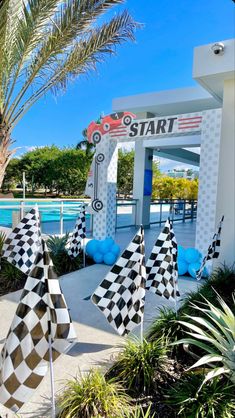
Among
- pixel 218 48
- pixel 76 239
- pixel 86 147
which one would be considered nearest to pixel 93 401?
pixel 76 239

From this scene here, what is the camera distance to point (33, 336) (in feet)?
6.07

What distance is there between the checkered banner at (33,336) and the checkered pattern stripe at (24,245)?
7.51 ft

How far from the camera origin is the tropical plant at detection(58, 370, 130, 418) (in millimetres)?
1929

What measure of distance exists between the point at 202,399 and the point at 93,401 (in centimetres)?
72

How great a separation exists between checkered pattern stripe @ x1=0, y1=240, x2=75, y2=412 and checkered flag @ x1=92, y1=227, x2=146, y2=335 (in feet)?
2.54

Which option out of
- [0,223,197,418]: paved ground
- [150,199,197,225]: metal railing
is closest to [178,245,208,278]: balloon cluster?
[0,223,197,418]: paved ground

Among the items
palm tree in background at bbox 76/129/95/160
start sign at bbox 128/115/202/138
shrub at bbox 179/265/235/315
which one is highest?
palm tree in background at bbox 76/129/95/160

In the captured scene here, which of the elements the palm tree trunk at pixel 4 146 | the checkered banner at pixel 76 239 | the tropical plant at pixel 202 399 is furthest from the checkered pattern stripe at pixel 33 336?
the checkered banner at pixel 76 239

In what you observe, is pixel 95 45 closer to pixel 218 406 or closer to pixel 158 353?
pixel 158 353

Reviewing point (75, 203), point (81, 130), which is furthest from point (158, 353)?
point (81, 130)

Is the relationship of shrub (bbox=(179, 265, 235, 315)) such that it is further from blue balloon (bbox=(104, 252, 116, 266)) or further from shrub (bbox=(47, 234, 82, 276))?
shrub (bbox=(47, 234, 82, 276))

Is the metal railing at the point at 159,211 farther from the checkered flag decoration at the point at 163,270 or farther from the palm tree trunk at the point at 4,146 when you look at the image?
the checkered flag decoration at the point at 163,270

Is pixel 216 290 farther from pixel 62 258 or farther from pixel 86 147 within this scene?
pixel 86 147

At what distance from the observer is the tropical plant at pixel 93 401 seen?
6.33 ft
